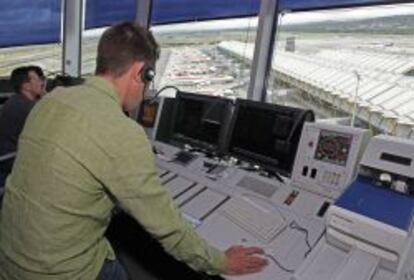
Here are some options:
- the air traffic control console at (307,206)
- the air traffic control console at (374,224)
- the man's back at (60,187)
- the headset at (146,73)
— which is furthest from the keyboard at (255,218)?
the headset at (146,73)

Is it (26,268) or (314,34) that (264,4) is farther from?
(26,268)

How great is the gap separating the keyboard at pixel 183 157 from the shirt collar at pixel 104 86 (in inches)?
57.5

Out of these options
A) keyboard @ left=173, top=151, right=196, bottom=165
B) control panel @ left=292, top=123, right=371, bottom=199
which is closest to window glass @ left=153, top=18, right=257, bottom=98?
keyboard @ left=173, top=151, right=196, bottom=165

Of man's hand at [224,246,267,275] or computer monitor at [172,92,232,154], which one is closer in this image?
man's hand at [224,246,267,275]

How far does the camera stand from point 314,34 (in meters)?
3.51

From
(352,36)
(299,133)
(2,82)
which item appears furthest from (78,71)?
(299,133)

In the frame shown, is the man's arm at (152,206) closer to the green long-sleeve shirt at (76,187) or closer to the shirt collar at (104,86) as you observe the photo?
the green long-sleeve shirt at (76,187)

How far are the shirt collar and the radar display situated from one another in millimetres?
1145

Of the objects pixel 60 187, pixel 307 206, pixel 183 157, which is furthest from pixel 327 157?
pixel 60 187

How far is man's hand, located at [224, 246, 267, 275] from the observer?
5.25 feet

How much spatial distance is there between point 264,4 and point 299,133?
5.18 ft

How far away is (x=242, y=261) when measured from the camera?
1645 millimetres

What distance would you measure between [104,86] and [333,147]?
1199 mm

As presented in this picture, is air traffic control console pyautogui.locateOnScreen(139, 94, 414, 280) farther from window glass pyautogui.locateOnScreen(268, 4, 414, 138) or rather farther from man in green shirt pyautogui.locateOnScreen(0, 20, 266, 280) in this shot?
window glass pyautogui.locateOnScreen(268, 4, 414, 138)
